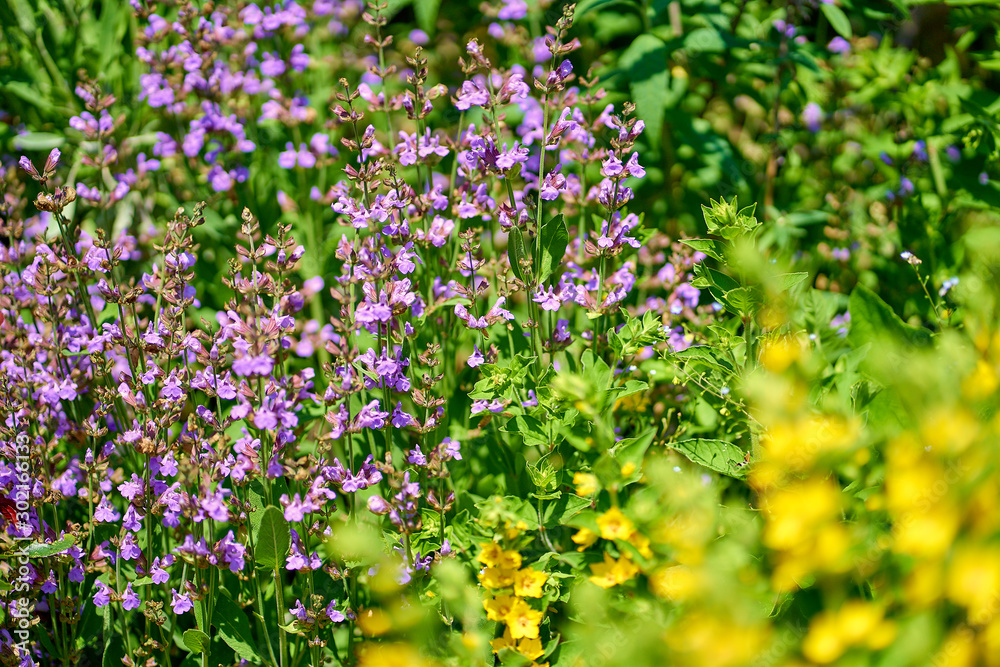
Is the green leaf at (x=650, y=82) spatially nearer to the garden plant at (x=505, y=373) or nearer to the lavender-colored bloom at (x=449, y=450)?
the garden plant at (x=505, y=373)

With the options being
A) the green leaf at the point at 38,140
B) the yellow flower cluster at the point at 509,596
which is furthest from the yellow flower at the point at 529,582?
the green leaf at the point at 38,140

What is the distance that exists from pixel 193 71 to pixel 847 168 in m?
2.95

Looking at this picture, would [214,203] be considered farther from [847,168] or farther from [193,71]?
[847,168]

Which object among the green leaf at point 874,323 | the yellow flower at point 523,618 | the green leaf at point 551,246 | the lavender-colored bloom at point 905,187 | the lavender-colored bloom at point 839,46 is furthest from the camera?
the lavender-colored bloom at point 839,46

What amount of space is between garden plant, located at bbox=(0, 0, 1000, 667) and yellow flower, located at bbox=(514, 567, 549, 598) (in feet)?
0.05

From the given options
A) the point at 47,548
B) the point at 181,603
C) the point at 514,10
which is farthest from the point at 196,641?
the point at 514,10

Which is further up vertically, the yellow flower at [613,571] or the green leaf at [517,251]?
the green leaf at [517,251]

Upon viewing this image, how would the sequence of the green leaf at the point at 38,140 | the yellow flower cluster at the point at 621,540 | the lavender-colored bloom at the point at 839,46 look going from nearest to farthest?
Result: the yellow flower cluster at the point at 621,540
the green leaf at the point at 38,140
the lavender-colored bloom at the point at 839,46

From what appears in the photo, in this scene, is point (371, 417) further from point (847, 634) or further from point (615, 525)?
point (847, 634)

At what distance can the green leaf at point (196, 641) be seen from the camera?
1823mm

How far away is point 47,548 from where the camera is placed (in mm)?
1874

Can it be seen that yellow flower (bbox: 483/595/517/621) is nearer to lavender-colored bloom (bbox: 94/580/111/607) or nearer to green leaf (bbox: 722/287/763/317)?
green leaf (bbox: 722/287/763/317)

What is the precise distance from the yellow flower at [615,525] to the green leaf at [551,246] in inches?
27.7

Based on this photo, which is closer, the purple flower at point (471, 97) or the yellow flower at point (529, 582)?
the yellow flower at point (529, 582)
